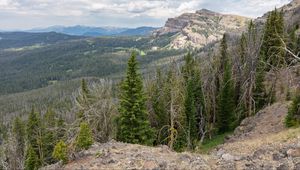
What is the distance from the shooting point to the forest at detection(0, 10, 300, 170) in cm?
3312

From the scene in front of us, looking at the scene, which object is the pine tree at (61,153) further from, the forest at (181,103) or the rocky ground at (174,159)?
the forest at (181,103)

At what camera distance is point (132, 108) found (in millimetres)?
32812

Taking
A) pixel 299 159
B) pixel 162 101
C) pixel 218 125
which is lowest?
pixel 218 125

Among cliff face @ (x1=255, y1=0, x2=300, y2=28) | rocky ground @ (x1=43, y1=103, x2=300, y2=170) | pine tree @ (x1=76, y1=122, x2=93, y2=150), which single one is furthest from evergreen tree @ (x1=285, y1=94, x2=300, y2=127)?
cliff face @ (x1=255, y1=0, x2=300, y2=28)

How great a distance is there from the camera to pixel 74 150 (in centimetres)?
1620

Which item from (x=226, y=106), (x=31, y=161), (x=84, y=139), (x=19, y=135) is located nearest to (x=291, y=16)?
(x=226, y=106)

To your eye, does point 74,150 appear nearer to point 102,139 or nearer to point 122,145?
point 122,145

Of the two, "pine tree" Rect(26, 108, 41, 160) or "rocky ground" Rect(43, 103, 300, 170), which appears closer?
"rocky ground" Rect(43, 103, 300, 170)

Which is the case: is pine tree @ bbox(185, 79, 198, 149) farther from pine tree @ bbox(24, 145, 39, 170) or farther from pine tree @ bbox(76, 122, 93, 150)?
pine tree @ bbox(76, 122, 93, 150)

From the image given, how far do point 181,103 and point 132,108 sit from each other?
413 inches

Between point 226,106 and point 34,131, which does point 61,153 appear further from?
point 34,131

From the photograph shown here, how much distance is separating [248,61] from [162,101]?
41.4ft

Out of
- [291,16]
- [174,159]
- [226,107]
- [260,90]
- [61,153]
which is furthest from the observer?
[291,16]

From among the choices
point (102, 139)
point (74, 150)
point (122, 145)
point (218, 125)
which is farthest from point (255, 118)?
point (74, 150)
